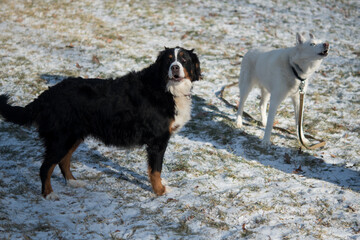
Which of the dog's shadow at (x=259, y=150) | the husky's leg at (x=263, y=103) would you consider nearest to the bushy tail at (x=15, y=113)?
the dog's shadow at (x=259, y=150)

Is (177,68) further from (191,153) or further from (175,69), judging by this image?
(191,153)

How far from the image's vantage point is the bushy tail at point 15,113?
153 inches

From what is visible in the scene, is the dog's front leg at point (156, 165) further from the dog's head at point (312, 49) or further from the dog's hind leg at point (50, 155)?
the dog's head at point (312, 49)

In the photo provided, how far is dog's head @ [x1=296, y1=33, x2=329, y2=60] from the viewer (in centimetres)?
495

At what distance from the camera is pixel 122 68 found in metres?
8.35

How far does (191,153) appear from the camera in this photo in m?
5.15

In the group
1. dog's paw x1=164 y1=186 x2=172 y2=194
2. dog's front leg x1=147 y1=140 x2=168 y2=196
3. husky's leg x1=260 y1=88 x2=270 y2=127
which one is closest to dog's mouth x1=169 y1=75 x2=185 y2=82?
dog's front leg x1=147 y1=140 x2=168 y2=196

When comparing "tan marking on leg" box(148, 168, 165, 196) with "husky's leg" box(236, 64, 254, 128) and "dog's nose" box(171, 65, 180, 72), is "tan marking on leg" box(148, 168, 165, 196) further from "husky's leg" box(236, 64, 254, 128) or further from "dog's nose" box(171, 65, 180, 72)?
"husky's leg" box(236, 64, 254, 128)

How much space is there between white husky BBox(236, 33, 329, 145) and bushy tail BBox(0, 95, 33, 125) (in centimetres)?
374

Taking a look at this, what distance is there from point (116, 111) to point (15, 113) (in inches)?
47.8

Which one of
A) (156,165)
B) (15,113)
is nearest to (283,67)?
(156,165)

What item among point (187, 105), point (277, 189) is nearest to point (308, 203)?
point (277, 189)

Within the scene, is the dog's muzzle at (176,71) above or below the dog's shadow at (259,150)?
above

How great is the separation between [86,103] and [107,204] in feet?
3.92
